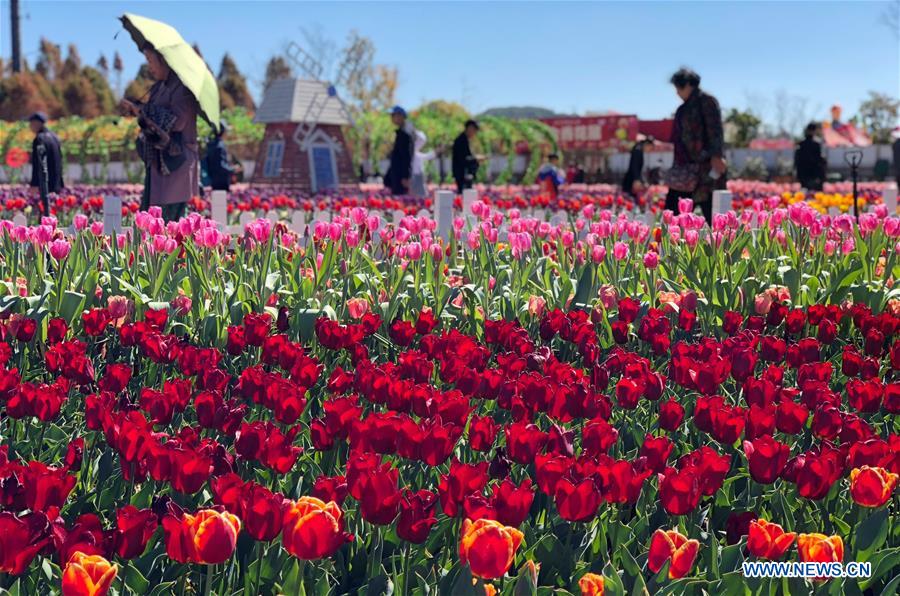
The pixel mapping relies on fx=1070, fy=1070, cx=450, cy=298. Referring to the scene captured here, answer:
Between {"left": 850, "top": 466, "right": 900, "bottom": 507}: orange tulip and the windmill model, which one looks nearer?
{"left": 850, "top": 466, "right": 900, "bottom": 507}: orange tulip

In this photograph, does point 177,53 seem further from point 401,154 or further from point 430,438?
point 401,154

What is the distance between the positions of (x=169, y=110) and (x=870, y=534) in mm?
7069

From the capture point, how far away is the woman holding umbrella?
26.7 feet

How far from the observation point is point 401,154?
1535 cm

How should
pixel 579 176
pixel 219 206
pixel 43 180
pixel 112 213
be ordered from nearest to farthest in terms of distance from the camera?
pixel 112 213 → pixel 219 206 → pixel 43 180 → pixel 579 176

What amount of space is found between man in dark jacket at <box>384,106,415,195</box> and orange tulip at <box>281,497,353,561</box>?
40.7 ft

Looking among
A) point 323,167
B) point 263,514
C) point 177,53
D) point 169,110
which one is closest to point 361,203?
point 169,110

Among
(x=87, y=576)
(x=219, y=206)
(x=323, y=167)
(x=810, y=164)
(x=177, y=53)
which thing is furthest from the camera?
(x=323, y=167)

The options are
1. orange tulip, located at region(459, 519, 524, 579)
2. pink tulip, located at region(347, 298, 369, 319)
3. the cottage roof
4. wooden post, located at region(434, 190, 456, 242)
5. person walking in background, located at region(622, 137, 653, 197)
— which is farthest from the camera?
the cottage roof

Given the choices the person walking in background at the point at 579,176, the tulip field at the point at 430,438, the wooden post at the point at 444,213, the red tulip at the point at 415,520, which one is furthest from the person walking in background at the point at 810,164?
the red tulip at the point at 415,520

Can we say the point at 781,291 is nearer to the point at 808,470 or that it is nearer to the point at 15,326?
the point at 808,470

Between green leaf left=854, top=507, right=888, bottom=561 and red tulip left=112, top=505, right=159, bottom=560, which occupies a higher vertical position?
red tulip left=112, top=505, right=159, bottom=560

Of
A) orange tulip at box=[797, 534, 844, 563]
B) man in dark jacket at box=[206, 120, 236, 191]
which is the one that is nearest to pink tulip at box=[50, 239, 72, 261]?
orange tulip at box=[797, 534, 844, 563]

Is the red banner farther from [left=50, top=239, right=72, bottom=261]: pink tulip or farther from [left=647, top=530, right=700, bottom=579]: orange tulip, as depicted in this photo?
[left=647, top=530, right=700, bottom=579]: orange tulip
